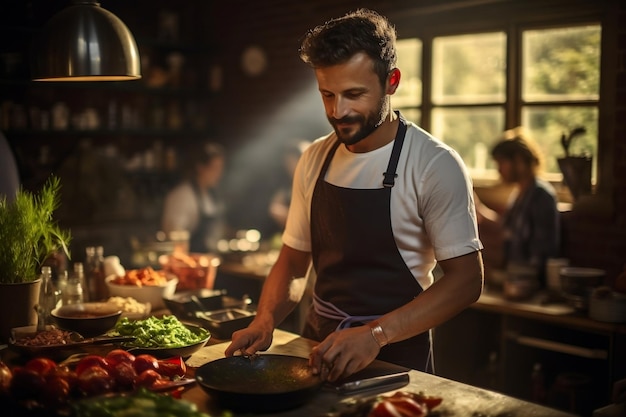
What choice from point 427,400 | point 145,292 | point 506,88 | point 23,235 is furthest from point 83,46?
point 506,88

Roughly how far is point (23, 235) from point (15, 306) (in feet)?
0.83

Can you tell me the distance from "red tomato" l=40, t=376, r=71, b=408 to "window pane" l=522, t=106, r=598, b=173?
3850 mm

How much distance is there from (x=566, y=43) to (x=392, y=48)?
2.99 meters

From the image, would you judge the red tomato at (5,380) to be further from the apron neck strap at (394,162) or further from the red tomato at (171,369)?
the apron neck strap at (394,162)

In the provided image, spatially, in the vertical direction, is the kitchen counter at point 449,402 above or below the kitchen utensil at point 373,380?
below

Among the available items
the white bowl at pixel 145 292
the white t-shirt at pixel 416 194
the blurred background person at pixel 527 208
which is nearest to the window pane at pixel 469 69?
the blurred background person at pixel 527 208

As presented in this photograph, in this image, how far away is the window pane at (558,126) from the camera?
4.94 metres

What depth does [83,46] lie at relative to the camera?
108 inches

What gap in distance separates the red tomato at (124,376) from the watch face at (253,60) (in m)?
5.15

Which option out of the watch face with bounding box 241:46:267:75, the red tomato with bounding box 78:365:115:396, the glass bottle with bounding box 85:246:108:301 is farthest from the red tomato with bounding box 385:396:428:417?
the watch face with bounding box 241:46:267:75

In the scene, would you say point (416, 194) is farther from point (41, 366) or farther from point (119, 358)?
point (41, 366)

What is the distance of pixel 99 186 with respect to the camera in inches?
264

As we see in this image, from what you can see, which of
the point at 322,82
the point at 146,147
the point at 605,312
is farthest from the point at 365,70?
the point at 146,147

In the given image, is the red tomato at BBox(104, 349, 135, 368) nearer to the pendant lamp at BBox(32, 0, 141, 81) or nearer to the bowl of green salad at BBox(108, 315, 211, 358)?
the bowl of green salad at BBox(108, 315, 211, 358)
